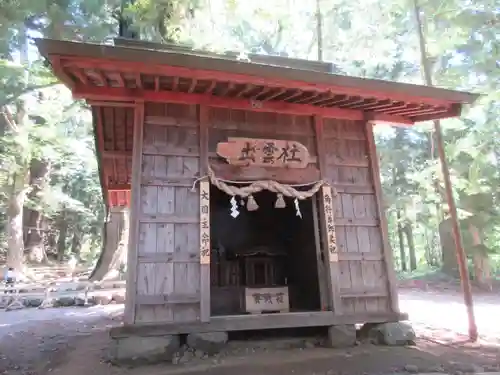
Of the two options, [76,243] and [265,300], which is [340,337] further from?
[76,243]

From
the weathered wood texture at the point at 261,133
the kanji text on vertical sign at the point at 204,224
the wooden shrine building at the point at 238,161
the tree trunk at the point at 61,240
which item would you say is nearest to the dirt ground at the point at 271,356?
the wooden shrine building at the point at 238,161

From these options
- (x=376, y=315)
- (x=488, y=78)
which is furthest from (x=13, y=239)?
(x=488, y=78)

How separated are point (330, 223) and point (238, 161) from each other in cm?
173

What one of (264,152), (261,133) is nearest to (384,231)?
(264,152)

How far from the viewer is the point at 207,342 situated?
5.29 metres

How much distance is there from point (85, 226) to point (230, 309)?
2582 cm

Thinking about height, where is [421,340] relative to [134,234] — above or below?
below

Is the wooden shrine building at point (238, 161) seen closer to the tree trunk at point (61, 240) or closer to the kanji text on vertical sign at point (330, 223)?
the kanji text on vertical sign at point (330, 223)

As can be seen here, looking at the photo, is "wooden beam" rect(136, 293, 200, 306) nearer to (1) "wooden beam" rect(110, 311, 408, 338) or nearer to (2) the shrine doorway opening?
(1) "wooden beam" rect(110, 311, 408, 338)

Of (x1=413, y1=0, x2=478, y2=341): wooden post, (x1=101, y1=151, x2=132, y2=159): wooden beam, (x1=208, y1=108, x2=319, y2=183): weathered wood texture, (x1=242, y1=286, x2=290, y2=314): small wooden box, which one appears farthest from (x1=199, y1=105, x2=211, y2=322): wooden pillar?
(x1=413, y1=0, x2=478, y2=341): wooden post

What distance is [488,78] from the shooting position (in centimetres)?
A: 977

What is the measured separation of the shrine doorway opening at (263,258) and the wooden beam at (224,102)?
4.90 ft

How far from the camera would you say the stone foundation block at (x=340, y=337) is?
19.1ft

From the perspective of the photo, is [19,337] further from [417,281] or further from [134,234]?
[417,281]
